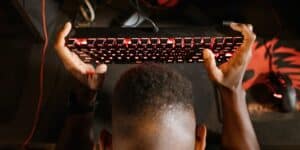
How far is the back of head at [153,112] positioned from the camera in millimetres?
572

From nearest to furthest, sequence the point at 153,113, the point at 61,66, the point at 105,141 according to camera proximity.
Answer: the point at 153,113
the point at 105,141
the point at 61,66

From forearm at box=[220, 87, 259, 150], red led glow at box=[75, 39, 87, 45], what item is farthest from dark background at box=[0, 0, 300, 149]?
red led glow at box=[75, 39, 87, 45]

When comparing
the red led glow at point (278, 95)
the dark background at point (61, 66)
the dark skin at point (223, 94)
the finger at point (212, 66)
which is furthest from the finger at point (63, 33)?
the red led glow at point (278, 95)

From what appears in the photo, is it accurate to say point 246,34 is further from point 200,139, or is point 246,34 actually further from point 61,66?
point 61,66

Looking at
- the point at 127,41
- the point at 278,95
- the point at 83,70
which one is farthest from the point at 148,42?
the point at 278,95

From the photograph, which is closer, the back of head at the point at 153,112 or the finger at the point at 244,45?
the back of head at the point at 153,112

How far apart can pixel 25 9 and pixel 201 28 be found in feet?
1.12

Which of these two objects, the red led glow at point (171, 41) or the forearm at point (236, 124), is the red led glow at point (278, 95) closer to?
the forearm at point (236, 124)

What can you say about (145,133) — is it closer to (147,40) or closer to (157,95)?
(157,95)

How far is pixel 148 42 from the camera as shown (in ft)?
2.31

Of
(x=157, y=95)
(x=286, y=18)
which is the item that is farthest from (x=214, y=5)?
(x=157, y=95)

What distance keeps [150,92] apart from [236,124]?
0.23m

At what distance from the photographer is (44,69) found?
32.1 inches

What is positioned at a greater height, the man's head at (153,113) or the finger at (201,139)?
the man's head at (153,113)
